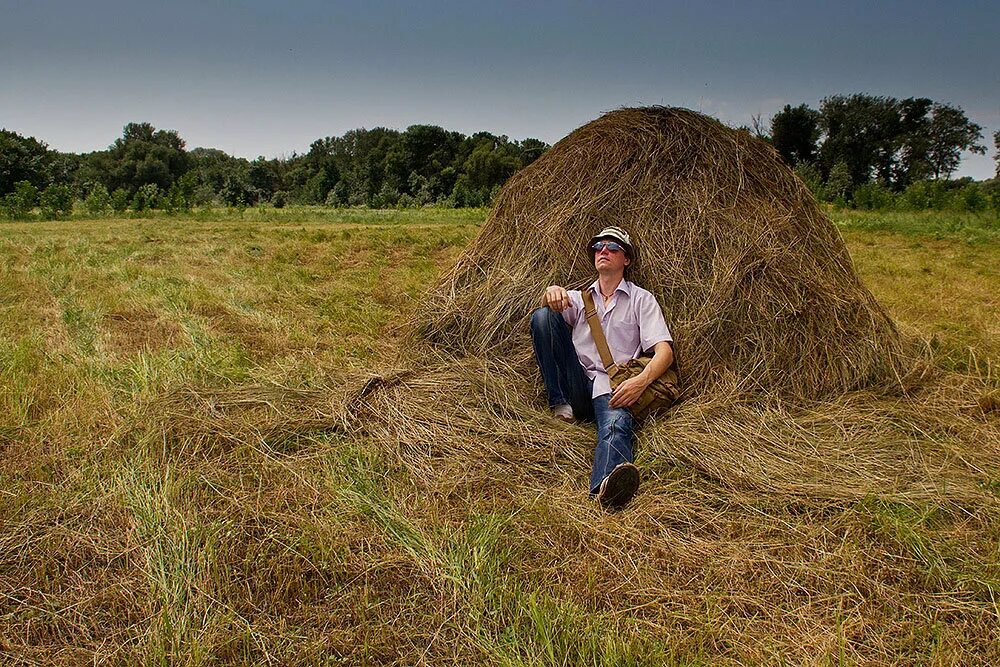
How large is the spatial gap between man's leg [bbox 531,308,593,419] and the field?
23 cm

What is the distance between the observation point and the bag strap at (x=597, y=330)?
356cm

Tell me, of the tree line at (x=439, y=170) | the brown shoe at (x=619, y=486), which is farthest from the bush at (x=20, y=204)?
the brown shoe at (x=619, y=486)

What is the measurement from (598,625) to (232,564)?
56.1 inches

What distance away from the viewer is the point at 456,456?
129 inches

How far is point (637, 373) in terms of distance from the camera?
350 centimetres

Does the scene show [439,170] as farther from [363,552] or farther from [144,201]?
[363,552]

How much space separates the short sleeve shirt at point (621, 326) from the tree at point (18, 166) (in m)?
38.5

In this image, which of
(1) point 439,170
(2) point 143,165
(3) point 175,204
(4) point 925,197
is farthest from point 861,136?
(2) point 143,165

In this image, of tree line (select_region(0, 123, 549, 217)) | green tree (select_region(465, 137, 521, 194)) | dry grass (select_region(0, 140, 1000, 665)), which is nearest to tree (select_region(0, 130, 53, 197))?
tree line (select_region(0, 123, 549, 217))

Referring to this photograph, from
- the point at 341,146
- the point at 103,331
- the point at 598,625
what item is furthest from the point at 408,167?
the point at 598,625

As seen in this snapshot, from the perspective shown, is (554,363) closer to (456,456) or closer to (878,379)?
(456,456)

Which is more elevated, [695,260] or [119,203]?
[119,203]

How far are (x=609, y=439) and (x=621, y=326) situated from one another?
0.82 metres

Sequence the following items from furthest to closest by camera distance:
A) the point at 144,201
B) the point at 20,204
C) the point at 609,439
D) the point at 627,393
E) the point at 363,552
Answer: the point at 144,201 < the point at 20,204 < the point at 627,393 < the point at 609,439 < the point at 363,552
